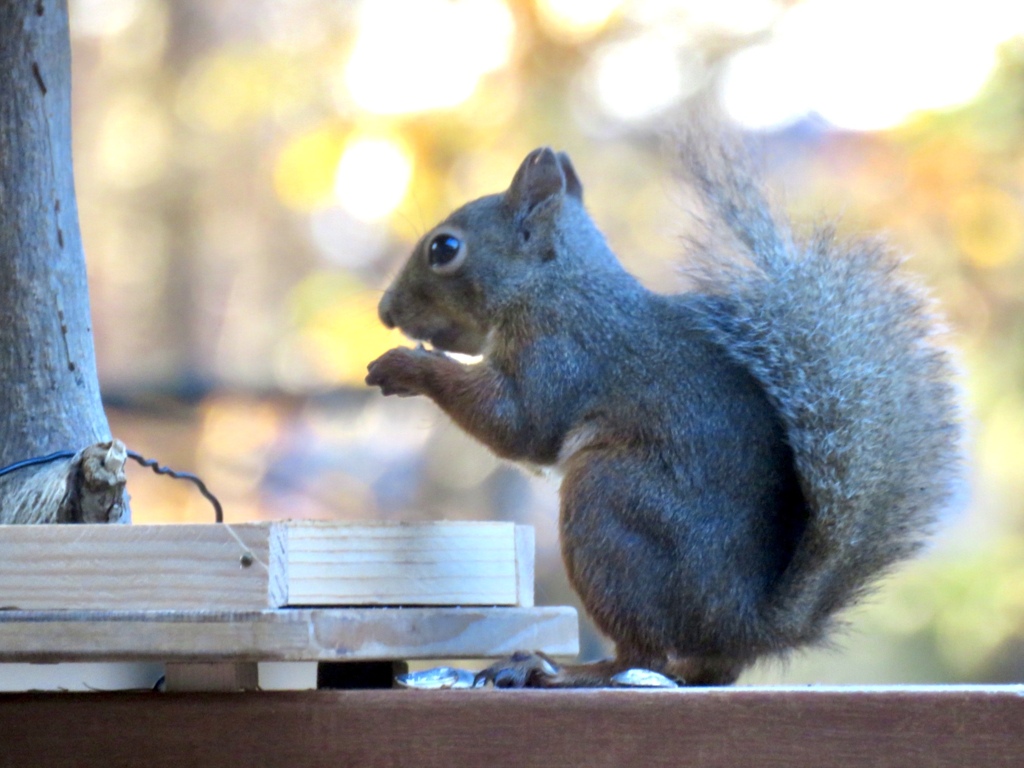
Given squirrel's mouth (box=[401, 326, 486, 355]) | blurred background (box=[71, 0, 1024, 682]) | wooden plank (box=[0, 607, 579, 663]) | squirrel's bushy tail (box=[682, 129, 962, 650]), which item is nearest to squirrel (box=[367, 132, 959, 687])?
squirrel's bushy tail (box=[682, 129, 962, 650])

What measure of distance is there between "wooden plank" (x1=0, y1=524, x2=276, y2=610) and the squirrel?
0.44 meters

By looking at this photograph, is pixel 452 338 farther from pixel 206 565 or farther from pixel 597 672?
pixel 206 565

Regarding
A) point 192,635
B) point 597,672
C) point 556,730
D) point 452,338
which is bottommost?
point 597,672

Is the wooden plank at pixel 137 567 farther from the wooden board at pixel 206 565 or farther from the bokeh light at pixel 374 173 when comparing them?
the bokeh light at pixel 374 173

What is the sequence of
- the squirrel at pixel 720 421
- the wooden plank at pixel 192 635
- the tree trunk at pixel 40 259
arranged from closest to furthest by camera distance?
1. the wooden plank at pixel 192 635
2. the squirrel at pixel 720 421
3. the tree trunk at pixel 40 259

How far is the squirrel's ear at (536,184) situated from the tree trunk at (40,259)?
71 centimetres

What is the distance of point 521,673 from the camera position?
1.51 m

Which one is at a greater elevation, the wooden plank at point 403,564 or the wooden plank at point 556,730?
the wooden plank at point 403,564

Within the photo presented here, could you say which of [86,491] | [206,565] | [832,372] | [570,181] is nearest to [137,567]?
[206,565]

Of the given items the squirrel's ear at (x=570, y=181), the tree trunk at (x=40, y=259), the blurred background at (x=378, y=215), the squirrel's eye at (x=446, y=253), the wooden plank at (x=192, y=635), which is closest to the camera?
the wooden plank at (x=192, y=635)

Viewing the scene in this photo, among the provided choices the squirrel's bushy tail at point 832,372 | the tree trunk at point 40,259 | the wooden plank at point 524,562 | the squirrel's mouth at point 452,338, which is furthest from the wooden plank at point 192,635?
the squirrel's mouth at point 452,338

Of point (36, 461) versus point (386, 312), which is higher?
point (386, 312)

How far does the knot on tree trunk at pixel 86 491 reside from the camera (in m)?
1.43

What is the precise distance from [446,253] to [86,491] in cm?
82
